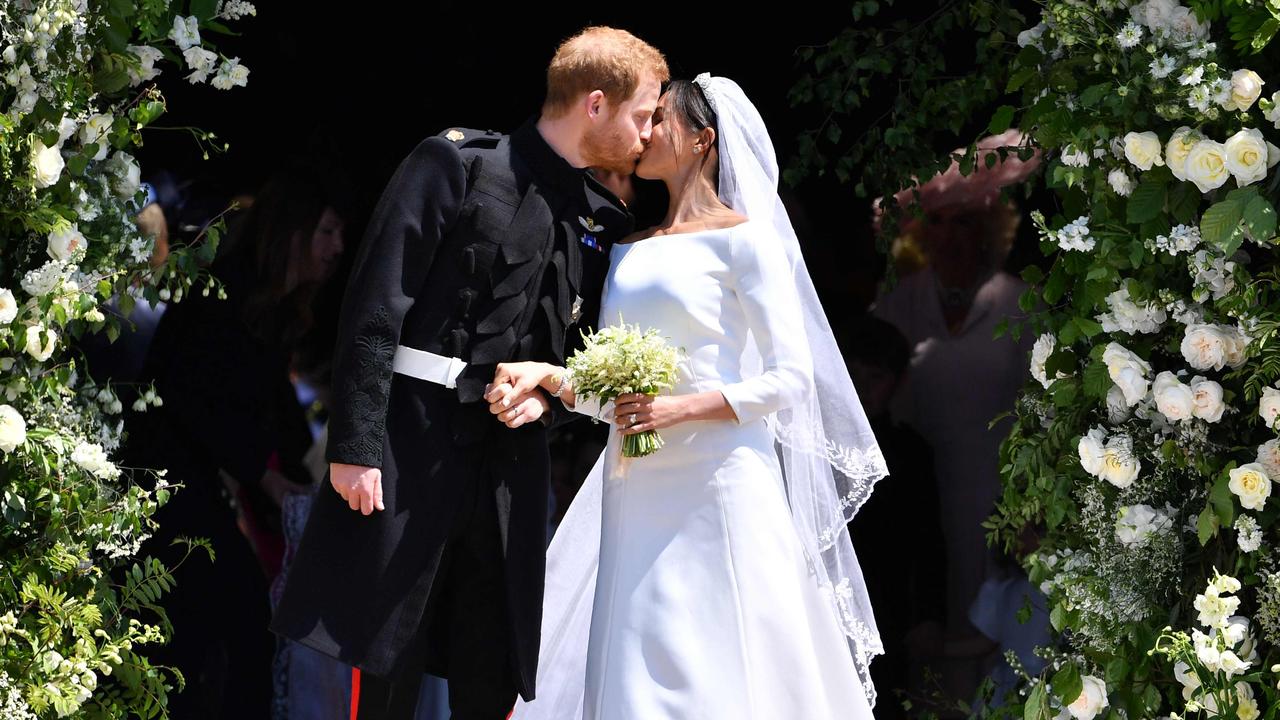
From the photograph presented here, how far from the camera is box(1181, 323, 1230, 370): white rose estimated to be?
316cm

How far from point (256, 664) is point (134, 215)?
2066 mm

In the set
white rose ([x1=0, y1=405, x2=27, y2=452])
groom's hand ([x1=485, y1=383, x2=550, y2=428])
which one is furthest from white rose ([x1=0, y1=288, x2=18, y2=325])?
groom's hand ([x1=485, y1=383, x2=550, y2=428])

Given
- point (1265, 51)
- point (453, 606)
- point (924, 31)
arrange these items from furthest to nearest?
point (924, 31) < point (453, 606) < point (1265, 51)

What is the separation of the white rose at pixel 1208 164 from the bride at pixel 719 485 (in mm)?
978

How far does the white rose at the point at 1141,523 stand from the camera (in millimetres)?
3312

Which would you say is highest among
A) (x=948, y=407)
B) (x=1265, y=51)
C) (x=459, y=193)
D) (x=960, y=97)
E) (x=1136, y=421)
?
(x=1265, y=51)

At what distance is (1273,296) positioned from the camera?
3.21m

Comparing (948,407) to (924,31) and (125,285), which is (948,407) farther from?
(125,285)

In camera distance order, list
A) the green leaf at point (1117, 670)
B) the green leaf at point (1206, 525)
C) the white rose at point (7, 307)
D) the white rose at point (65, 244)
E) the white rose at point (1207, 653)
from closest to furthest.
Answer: the white rose at point (1207, 653), the white rose at point (7, 307), the white rose at point (65, 244), the green leaf at point (1206, 525), the green leaf at point (1117, 670)

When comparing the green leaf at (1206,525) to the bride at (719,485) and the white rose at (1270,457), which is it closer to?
the white rose at (1270,457)

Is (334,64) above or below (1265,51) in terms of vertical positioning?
below

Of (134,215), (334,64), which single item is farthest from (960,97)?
(134,215)

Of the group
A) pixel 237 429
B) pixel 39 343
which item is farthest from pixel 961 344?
pixel 39 343

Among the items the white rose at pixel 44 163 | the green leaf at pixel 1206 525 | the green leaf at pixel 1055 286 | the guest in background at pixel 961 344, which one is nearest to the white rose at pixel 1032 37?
the green leaf at pixel 1055 286
